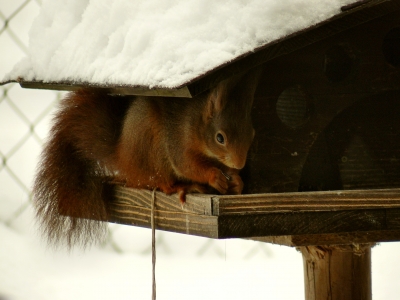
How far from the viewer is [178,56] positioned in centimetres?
198

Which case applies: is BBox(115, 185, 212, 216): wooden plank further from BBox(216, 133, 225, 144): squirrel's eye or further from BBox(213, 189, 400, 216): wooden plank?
BBox(216, 133, 225, 144): squirrel's eye

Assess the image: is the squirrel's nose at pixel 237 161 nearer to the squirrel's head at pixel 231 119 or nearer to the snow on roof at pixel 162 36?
the squirrel's head at pixel 231 119

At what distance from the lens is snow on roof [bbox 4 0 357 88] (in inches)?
76.5

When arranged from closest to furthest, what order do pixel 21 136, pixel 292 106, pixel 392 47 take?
pixel 292 106, pixel 392 47, pixel 21 136

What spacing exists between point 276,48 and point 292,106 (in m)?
0.38

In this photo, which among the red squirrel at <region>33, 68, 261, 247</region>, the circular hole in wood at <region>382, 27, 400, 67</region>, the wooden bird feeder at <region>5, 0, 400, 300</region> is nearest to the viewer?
the wooden bird feeder at <region>5, 0, 400, 300</region>

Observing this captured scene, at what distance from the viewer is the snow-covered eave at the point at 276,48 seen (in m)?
1.91

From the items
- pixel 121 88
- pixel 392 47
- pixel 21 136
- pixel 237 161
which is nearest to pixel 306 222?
pixel 237 161

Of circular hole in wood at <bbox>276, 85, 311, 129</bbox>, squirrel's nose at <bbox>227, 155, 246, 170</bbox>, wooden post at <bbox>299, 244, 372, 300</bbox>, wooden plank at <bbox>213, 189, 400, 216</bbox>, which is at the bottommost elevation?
wooden post at <bbox>299, 244, 372, 300</bbox>

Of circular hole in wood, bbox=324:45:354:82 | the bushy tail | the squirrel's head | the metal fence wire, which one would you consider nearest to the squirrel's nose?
the squirrel's head

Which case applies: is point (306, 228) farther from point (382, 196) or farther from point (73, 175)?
point (73, 175)

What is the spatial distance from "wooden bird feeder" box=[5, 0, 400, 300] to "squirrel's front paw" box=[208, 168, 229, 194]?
89 millimetres

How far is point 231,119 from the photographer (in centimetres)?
215

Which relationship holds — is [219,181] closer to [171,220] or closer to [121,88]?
[171,220]
